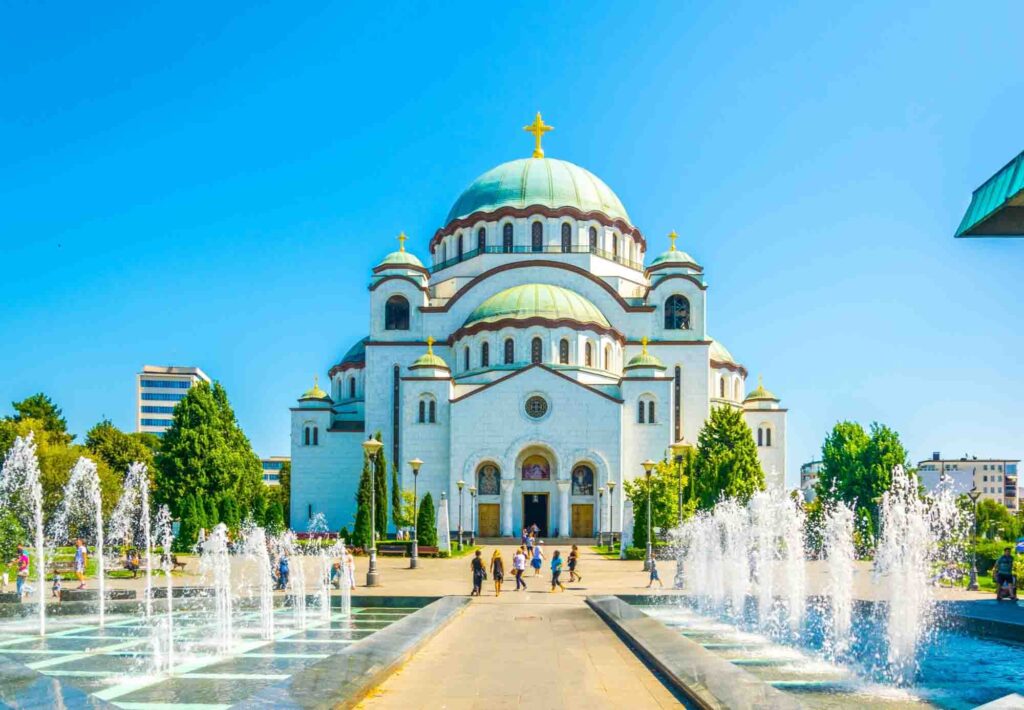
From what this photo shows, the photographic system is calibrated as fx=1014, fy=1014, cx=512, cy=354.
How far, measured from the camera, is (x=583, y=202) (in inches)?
2290

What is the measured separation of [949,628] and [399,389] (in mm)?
38079

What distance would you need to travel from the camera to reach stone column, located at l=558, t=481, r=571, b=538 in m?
48.5

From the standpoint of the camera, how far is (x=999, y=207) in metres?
10.7

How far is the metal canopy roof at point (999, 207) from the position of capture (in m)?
10.5

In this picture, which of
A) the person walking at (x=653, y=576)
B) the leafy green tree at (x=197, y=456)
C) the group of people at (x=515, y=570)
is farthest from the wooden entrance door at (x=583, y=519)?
the person walking at (x=653, y=576)

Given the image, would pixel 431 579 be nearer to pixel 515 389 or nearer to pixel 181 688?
pixel 181 688

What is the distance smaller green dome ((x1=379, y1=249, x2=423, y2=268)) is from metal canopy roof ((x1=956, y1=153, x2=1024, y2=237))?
4701 centimetres

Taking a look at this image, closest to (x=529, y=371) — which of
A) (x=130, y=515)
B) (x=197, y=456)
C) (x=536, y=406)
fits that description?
(x=536, y=406)

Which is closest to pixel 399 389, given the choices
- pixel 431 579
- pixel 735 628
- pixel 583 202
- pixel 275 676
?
pixel 583 202

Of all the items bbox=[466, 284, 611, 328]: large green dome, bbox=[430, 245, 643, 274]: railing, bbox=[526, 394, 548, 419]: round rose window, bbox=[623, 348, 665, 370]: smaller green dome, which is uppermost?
bbox=[430, 245, 643, 274]: railing

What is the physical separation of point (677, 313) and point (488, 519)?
619 inches

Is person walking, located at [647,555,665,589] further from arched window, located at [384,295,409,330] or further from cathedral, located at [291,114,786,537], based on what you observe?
arched window, located at [384,295,409,330]

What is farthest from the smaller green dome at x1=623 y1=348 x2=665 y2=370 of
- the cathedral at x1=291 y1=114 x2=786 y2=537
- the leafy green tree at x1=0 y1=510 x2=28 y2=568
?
the leafy green tree at x1=0 y1=510 x2=28 y2=568

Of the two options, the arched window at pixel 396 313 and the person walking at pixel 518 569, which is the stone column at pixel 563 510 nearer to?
the arched window at pixel 396 313
